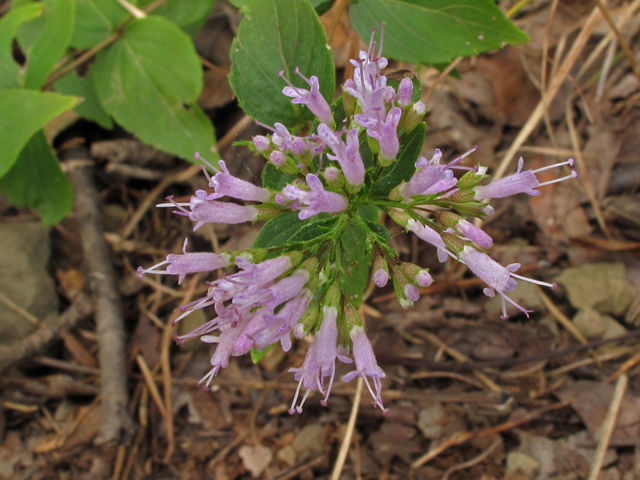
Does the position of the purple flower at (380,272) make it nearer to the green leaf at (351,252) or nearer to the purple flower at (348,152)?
the green leaf at (351,252)

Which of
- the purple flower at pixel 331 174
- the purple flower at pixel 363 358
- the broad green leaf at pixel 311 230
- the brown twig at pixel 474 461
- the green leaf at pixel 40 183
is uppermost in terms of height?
the purple flower at pixel 331 174

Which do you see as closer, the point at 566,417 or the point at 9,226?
the point at 566,417

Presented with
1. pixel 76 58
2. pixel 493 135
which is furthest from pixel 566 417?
pixel 76 58

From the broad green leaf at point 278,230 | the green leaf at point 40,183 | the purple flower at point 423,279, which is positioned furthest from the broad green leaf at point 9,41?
the purple flower at point 423,279

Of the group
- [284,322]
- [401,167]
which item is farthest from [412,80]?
[284,322]

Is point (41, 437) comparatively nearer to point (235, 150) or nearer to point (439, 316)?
point (235, 150)
